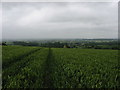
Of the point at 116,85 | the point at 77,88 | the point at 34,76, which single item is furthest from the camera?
the point at 34,76

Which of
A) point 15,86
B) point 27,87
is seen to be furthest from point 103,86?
point 15,86

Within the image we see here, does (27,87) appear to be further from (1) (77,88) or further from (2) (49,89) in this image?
(1) (77,88)

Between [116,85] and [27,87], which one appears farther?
[116,85]

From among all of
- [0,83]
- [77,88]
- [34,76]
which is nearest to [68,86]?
[77,88]

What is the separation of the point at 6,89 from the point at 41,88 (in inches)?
63.2

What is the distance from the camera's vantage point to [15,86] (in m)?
3.94

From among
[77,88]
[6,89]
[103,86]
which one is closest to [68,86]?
[77,88]

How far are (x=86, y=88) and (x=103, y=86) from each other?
836 mm

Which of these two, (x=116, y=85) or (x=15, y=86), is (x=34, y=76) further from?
(x=116, y=85)

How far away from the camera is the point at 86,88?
155 inches

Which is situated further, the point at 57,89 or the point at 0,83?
the point at 0,83

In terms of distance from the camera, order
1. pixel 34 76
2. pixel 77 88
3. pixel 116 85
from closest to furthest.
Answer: pixel 77 88, pixel 116 85, pixel 34 76

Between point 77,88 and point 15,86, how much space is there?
2.87m

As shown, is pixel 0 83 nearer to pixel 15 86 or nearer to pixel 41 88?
pixel 15 86
